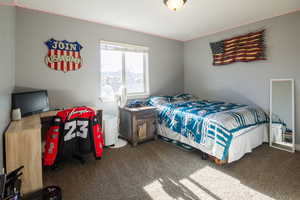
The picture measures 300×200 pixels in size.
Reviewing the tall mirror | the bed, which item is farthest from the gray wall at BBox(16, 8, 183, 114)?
the tall mirror

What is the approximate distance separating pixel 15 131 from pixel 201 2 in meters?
2.92

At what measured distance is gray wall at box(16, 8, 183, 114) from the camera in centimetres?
253

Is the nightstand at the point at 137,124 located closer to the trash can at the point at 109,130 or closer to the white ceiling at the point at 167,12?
the trash can at the point at 109,130

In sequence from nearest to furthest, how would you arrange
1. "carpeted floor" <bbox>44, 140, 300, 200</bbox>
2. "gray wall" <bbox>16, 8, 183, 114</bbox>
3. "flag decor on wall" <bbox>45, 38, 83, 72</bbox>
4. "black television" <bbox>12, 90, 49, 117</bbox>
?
"carpeted floor" <bbox>44, 140, 300, 200</bbox>
"black television" <bbox>12, 90, 49, 117</bbox>
"gray wall" <bbox>16, 8, 183, 114</bbox>
"flag decor on wall" <bbox>45, 38, 83, 72</bbox>

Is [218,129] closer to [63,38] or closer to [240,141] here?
[240,141]

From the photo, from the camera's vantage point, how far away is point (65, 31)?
9.35 feet

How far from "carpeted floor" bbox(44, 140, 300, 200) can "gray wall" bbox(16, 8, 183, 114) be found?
1.27 metres

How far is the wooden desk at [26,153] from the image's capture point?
1562mm

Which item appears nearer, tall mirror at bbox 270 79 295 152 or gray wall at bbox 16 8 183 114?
gray wall at bbox 16 8 183 114

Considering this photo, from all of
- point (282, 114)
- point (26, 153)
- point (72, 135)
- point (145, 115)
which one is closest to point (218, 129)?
point (145, 115)

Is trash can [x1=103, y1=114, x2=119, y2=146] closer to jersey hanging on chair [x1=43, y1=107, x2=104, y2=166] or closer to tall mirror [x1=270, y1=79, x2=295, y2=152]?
jersey hanging on chair [x1=43, y1=107, x2=104, y2=166]

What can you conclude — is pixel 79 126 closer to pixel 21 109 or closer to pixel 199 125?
pixel 21 109

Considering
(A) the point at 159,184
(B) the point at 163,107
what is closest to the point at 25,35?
(B) the point at 163,107

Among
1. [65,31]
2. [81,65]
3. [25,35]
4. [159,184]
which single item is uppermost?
[65,31]
